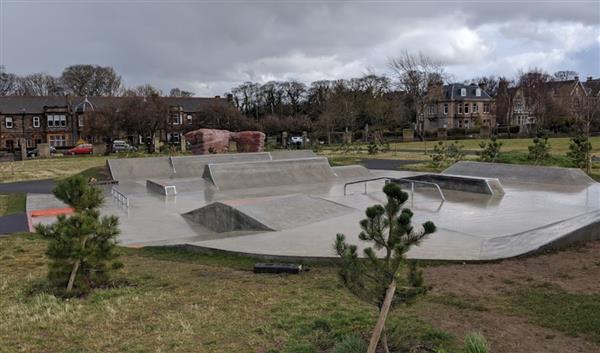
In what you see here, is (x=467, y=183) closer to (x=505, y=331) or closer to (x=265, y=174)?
(x=265, y=174)

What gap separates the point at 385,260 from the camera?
428 centimetres

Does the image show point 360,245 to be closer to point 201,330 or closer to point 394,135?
point 201,330

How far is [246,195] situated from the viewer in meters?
18.4

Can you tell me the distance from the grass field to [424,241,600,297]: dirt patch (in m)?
0.01

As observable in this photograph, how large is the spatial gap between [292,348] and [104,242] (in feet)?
12.0

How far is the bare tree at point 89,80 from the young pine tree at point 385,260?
84.8 m

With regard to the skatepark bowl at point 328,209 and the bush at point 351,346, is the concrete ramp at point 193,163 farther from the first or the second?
the bush at point 351,346

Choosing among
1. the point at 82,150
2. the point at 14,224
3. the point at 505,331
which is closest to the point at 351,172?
the point at 14,224

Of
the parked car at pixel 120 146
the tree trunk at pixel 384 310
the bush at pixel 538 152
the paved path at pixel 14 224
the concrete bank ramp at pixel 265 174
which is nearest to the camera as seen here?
the tree trunk at pixel 384 310

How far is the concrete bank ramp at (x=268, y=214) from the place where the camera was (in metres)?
11.7

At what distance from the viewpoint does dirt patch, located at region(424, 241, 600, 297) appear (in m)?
6.63

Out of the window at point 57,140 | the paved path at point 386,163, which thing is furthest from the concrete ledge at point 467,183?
the window at point 57,140

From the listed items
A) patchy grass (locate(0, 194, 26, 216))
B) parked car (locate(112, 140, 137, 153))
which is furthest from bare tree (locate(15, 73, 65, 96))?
patchy grass (locate(0, 194, 26, 216))

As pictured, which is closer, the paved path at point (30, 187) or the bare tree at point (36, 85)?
→ the paved path at point (30, 187)
